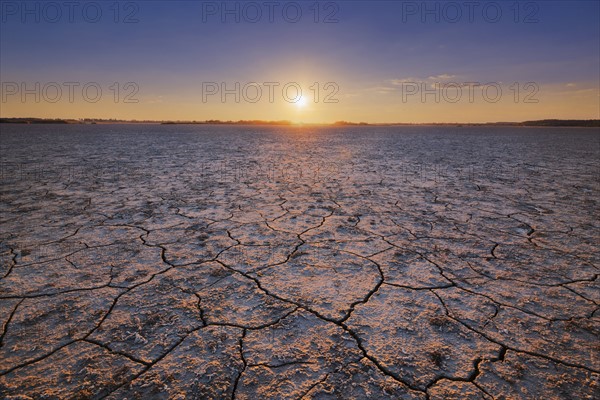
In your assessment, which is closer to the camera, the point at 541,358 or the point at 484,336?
the point at 541,358

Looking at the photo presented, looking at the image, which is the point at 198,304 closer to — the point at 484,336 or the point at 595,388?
the point at 484,336

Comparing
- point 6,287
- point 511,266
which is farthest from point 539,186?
point 6,287

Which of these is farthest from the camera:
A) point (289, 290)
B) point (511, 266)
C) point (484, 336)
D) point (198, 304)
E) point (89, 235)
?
point (89, 235)

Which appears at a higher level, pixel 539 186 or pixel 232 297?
pixel 539 186

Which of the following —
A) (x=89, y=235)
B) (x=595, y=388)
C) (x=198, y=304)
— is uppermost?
(x=89, y=235)

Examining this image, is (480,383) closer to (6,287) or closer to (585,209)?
(6,287)

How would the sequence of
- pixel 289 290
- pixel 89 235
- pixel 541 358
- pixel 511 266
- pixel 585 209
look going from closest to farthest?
pixel 541 358
pixel 289 290
pixel 511 266
pixel 89 235
pixel 585 209

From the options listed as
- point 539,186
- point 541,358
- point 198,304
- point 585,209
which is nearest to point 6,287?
point 198,304
